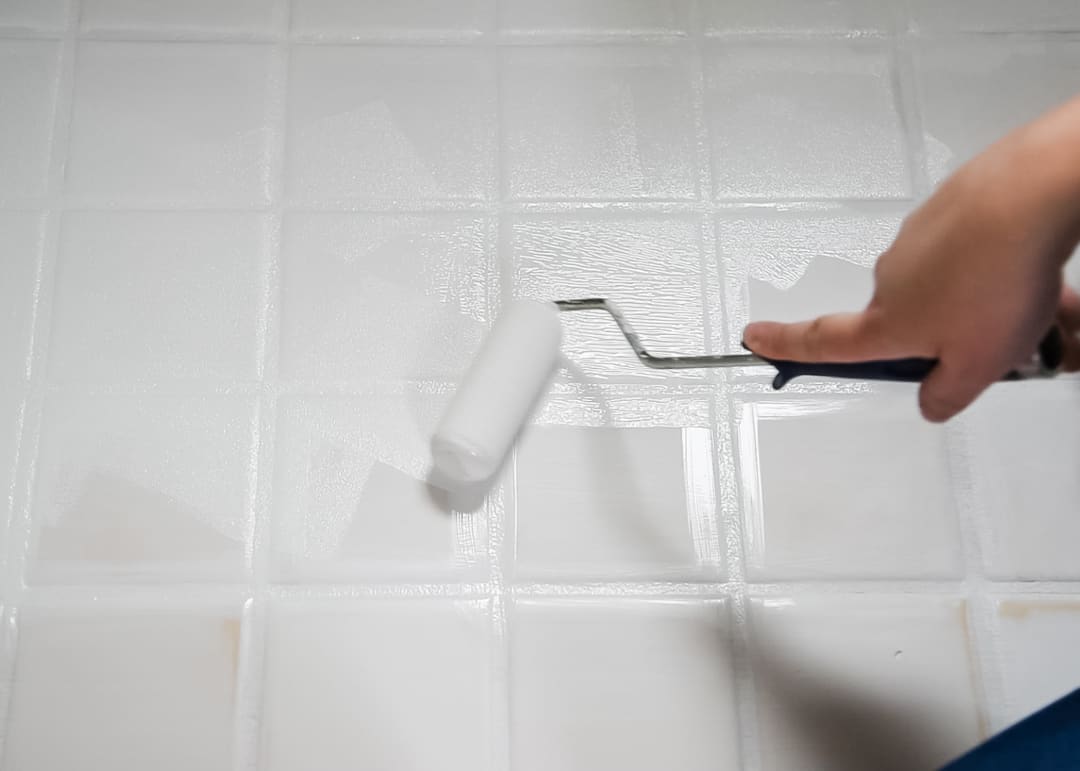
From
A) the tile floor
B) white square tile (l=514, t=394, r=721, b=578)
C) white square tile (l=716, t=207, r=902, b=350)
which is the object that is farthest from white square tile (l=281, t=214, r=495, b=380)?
white square tile (l=716, t=207, r=902, b=350)

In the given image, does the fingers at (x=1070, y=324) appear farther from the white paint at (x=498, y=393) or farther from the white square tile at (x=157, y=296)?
the white square tile at (x=157, y=296)

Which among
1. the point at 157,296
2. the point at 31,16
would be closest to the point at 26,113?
the point at 31,16

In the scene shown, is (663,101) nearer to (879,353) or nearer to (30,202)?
(879,353)

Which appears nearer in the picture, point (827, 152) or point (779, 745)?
point (779, 745)

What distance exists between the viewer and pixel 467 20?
30.9 inches

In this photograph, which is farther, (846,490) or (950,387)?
(846,490)

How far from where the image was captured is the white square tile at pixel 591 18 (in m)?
0.79

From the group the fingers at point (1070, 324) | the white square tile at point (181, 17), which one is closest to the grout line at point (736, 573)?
the fingers at point (1070, 324)

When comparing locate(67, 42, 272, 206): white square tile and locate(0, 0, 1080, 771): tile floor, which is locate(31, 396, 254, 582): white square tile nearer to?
locate(0, 0, 1080, 771): tile floor

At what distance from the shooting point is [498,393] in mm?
621

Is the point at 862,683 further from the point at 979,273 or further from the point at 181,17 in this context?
the point at 181,17

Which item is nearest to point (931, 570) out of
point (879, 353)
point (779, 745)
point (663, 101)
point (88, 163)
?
point (779, 745)

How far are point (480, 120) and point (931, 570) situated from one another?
1.70ft

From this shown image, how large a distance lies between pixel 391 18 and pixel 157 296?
323 mm
